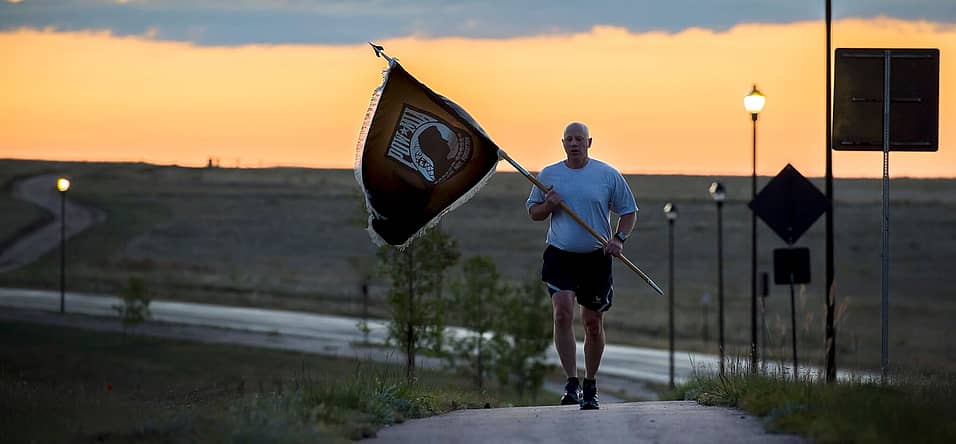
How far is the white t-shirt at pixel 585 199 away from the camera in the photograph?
11.4 meters

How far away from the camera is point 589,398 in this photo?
11.3 meters

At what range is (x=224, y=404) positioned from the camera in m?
10.4

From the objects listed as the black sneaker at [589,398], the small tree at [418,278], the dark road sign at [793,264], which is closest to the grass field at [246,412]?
the black sneaker at [589,398]

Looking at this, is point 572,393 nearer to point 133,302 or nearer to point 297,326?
point 133,302

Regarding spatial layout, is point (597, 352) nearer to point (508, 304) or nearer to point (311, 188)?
point (508, 304)

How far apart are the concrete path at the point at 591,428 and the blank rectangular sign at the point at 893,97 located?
3.71 m

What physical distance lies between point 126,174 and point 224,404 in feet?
563

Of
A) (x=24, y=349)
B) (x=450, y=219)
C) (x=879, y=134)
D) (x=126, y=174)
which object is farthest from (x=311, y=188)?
(x=879, y=134)

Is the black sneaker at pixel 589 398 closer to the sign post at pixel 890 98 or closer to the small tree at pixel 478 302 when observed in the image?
the sign post at pixel 890 98

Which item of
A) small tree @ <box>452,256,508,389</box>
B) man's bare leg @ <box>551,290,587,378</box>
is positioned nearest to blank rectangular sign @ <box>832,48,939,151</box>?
man's bare leg @ <box>551,290,587,378</box>

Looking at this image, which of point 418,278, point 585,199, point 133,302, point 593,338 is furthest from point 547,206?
point 133,302

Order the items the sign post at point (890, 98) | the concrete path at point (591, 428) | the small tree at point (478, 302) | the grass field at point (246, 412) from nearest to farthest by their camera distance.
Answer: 1. the grass field at point (246, 412)
2. the concrete path at point (591, 428)
3. the sign post at point (890, 98)
4. the small tree at point (478, 302)

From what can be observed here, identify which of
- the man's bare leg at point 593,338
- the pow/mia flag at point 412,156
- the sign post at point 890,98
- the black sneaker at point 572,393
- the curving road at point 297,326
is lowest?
the curving road at point 297,326

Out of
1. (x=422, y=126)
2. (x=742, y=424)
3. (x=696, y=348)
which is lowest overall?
(x=696, y=348)
